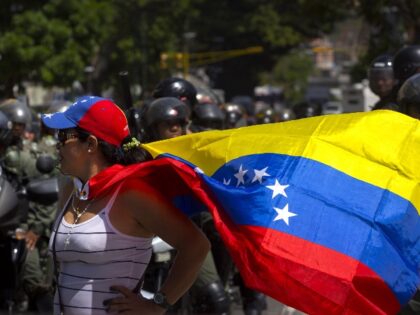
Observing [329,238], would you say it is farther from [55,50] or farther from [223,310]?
[55,50]

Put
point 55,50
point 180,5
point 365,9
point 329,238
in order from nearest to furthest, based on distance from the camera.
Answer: point 329,238
point 365,9
point 55,50
point 180,5

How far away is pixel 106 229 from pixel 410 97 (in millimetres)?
2295

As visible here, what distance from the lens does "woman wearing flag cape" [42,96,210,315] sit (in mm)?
4316

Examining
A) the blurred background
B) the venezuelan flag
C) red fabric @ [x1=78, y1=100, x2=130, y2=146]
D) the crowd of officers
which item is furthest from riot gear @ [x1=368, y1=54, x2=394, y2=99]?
red fabric @ [x1=78, y1=100, x2=130, y2=146]

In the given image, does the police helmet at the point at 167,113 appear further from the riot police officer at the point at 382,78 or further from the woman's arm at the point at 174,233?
the woman's arm at the point at 174,233

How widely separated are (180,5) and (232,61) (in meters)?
15.7

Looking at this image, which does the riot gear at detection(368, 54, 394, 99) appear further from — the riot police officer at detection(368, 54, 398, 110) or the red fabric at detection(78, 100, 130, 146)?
the red fabric at detection(78, 100, 130, 146)

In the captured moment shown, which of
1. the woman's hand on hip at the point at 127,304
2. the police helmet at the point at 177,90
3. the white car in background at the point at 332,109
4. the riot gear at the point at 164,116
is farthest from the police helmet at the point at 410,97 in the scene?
the white car in background at the point at 332,109

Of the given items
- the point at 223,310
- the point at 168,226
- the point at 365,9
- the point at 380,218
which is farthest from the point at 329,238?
the point at 365,9

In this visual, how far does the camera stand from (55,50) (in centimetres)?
3875

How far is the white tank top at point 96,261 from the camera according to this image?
14.1ft

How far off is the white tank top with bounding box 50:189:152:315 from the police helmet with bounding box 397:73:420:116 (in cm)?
214

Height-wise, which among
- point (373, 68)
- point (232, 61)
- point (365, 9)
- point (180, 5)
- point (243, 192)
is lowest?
point (232, 61)

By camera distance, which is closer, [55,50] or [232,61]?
[55,50]
